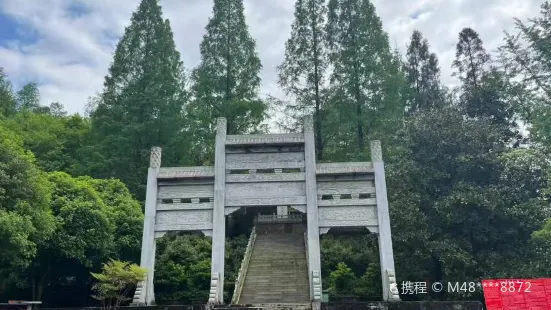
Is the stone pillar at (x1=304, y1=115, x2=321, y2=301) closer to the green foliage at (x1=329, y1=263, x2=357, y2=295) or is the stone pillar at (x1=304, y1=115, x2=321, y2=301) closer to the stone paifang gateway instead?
the stone paifang gateway

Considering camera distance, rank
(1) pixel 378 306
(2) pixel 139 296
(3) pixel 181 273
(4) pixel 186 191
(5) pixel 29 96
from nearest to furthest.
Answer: (1) pixel 378 306 < (2) pixel 139 296 < (4) pixel 186 191 < (3) pixel 181 273 < (5) pixel 29 96

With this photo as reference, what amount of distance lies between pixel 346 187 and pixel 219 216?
13.9ft

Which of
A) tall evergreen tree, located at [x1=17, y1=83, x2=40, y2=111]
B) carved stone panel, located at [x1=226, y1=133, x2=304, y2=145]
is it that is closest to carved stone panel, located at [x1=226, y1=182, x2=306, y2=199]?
carved stone panel, located at [x1=226, y1=133, x2=304, y2=145]

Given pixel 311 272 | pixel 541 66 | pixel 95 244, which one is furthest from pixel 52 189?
pixel 541 66

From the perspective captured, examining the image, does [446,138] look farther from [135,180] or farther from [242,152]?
[135,180]

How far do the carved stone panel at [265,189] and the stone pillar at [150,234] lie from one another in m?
2.46

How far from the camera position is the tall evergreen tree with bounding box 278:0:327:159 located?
75.5 feet

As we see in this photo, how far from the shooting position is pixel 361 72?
22359 millimetres

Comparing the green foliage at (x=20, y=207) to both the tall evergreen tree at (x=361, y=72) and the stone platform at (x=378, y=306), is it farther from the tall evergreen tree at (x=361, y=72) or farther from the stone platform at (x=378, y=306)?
the tall evergreen tree at (x=361, y=72)

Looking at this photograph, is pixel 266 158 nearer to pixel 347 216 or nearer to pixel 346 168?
pixel 346 168

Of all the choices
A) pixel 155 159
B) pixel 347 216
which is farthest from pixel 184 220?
pixel 347 216

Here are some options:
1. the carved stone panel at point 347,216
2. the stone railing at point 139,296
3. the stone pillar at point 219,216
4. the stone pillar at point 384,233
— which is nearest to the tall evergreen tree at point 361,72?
A: the stone pillar at point 384,233

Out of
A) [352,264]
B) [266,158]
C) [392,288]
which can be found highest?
[266,158]

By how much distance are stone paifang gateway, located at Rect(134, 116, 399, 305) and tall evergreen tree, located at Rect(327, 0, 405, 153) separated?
6355 millimetres
